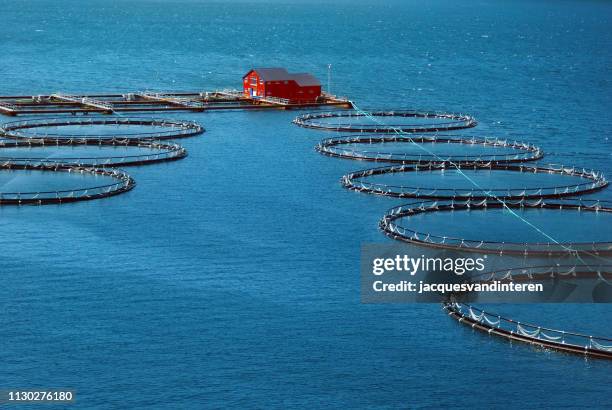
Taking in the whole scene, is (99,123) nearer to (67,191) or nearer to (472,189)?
(67,191)

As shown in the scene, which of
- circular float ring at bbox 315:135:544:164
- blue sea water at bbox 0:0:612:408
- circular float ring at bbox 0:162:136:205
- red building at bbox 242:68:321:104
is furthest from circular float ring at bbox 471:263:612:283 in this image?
red building at bbox 242:68:321:104

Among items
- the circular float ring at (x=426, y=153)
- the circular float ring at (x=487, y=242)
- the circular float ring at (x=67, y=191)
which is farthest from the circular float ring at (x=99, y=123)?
the circular float ring at (x=487, y=242)

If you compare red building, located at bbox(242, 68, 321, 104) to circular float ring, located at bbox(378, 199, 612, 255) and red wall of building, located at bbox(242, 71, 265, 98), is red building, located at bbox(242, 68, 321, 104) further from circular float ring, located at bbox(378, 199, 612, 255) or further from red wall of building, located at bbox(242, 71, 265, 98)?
circular float ring, located at bbox(378, 199, 612, 255)

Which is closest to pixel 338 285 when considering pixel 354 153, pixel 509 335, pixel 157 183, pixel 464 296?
pixel 464 296

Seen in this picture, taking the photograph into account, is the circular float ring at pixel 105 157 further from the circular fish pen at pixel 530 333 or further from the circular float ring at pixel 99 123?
the circular fish pen at pixel 530 333

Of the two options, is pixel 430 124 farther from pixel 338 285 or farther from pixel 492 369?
pixel 492 369

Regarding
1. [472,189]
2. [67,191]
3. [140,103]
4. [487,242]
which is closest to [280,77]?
[140,103]
